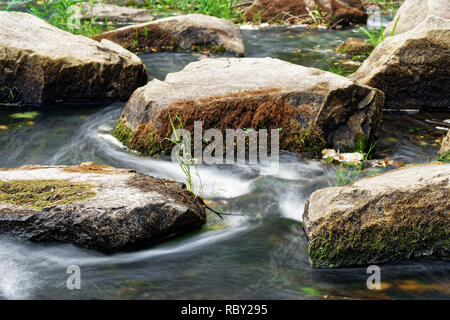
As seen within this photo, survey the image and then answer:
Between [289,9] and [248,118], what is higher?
[289,9]

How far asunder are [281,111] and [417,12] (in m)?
4.31

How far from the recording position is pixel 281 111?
5.58 meters

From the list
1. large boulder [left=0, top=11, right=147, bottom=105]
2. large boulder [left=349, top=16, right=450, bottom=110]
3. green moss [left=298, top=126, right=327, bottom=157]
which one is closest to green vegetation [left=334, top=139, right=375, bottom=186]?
green moss [left=298, top=126, right=327, bottom=157]

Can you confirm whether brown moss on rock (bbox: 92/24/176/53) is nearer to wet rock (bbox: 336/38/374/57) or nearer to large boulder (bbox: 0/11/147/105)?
large boulder (bbox: 0/11/147/105)

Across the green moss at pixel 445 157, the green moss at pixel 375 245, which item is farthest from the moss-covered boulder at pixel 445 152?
the green moss at pixel 375 245

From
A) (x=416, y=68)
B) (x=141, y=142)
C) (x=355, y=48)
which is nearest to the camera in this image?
(x=141, y=142)

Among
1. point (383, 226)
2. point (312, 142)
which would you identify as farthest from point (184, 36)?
point (383, 226)

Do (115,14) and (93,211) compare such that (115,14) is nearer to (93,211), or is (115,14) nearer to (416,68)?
(416,68)

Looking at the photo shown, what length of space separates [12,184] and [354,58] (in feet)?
22.2

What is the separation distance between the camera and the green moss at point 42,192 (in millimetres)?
3820

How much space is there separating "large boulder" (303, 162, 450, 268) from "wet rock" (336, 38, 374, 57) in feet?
20.4

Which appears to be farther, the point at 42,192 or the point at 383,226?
the point at 42,192

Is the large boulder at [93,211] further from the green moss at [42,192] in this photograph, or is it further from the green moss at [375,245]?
the green moss at [375,245]
